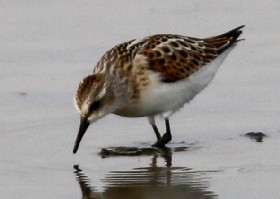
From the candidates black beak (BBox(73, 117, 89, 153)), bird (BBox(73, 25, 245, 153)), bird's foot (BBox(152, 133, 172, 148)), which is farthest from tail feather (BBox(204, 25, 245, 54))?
black beak (BBox(73, 117, 89, 153))

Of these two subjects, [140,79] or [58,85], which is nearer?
[140,79]

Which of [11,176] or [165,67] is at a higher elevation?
[165,67]

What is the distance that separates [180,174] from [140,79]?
132 cm

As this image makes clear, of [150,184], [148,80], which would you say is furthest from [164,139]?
[150,184]

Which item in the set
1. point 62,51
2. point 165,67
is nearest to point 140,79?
point 165,67

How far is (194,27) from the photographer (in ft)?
48.0

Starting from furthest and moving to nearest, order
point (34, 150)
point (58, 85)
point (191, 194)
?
point (58, 85)
point (34, 150)
point (191, 194)

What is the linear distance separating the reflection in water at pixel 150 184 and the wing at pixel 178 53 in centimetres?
133

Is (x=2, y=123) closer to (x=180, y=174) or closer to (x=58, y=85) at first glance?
(x=58, y=85)

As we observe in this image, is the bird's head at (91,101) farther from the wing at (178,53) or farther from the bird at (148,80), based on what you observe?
the wing at (178,53)

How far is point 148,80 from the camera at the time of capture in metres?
11.3

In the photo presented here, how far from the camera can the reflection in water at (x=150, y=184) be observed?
976cm

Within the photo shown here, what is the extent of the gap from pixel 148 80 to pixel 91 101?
0.99 m

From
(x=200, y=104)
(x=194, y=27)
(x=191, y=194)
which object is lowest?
(x=191, y=194)
